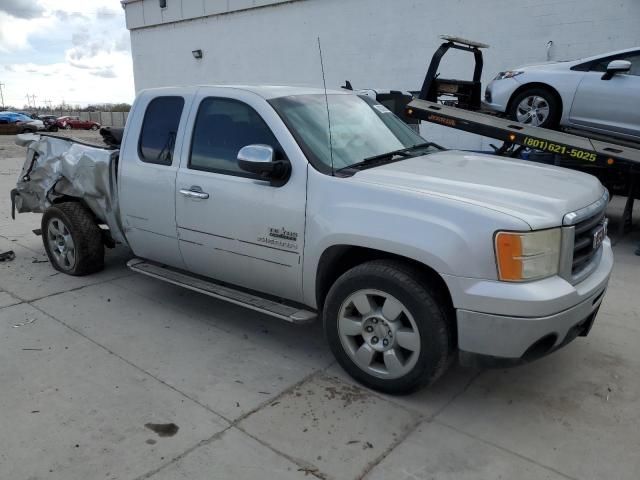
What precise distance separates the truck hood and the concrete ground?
1193mm

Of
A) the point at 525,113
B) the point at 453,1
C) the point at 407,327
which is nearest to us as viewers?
the point at 407,327

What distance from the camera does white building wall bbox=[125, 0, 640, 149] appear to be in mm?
11688

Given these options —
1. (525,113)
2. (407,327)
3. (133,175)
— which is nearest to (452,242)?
(407,327)

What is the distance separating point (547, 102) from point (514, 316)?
674 centimetres

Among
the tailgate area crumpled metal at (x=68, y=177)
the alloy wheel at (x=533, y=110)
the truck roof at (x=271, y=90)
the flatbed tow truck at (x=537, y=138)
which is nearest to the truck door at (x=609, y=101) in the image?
the flatbed tow truck at (x=537, y=138)

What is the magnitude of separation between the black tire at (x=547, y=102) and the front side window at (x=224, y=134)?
6.22 metres

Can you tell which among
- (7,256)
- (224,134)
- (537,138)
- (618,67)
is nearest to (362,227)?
(224,134)

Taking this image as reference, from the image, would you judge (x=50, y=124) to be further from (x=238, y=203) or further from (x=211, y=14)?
(x=238, y=203)

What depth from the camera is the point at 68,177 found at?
530 cm

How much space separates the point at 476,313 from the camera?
2736mm

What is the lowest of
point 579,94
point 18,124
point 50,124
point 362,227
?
point 362,227

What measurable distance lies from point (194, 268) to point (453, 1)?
1185 centimetres

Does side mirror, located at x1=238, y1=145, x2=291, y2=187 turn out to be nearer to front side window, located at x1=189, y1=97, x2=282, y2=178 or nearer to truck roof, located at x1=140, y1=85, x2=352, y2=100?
front side window, located at x1=189, y1=97, x2=282, y2=178

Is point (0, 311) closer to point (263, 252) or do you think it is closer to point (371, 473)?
point (263, 252)
